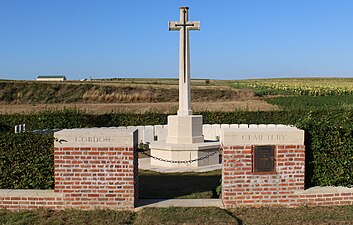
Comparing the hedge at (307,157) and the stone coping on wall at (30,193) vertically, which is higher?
the hedge at (307,157)

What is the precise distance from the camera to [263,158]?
6.98 meters

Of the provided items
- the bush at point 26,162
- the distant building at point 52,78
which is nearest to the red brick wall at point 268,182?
the bush at point 26,162

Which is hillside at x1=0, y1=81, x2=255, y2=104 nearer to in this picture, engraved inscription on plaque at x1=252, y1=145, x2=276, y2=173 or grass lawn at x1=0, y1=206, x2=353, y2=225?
grass lawn at x1=0, y1=206, x2=353, y2=225

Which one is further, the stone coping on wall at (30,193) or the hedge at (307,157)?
the hedge at (307,157)

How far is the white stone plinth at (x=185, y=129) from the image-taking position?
1196cm

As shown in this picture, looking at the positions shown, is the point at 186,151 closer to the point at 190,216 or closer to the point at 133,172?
the point at 133,172

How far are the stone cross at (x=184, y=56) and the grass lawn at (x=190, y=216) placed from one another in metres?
5.57

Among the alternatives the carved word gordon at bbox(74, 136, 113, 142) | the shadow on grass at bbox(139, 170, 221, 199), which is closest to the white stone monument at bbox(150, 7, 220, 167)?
the shadow on grass at bbox(139, 170, 221, 199)

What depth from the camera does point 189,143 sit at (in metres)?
11.9

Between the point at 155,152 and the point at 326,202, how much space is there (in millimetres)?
5962

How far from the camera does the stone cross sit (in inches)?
469

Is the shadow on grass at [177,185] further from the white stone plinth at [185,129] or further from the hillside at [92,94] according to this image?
the hillside at [92,94]

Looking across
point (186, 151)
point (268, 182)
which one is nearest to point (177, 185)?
point (186, 151)

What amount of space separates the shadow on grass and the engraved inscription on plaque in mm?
1296
